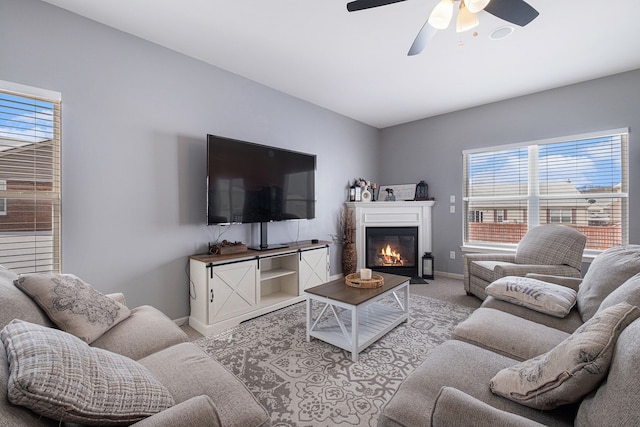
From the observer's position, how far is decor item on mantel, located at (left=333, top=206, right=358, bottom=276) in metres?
4.47

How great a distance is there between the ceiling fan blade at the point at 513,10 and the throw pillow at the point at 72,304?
2.92 meters

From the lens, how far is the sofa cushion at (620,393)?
2.32 feet

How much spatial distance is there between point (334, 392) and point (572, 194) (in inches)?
156

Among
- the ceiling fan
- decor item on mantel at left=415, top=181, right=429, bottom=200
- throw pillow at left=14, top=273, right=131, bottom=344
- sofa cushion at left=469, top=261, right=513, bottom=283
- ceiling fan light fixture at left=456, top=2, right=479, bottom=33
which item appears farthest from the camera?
decor item on mantel at left=415, top=181, right=429, bottom=200

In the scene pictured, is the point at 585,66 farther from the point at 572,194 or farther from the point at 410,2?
the point at 410,2

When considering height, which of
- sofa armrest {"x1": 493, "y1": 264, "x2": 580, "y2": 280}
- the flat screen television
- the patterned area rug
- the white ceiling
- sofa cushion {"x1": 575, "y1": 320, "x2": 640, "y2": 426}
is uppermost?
the white ceiling

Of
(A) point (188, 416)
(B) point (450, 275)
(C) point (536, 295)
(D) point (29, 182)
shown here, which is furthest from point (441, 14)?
(B) point (450, 275)

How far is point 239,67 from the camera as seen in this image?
3100 millimetres

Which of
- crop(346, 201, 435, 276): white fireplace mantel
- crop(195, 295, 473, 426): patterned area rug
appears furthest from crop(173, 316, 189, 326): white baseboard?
crop(346, 201, 435, 276): white fireplace mantel

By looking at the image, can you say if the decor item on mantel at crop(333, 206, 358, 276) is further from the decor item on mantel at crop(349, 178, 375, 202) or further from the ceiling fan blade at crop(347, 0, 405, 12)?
the ceiling fan blade at crop(347, 0, 405, 12)

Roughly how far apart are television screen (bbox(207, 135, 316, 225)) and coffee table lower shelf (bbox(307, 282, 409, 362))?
4.15ft

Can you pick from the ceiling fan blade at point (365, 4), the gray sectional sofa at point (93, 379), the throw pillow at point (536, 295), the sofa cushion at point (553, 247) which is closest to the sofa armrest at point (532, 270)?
the sofa cushion at point (553, 247)

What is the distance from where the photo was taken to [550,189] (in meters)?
3.82

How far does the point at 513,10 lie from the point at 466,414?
2247mm
